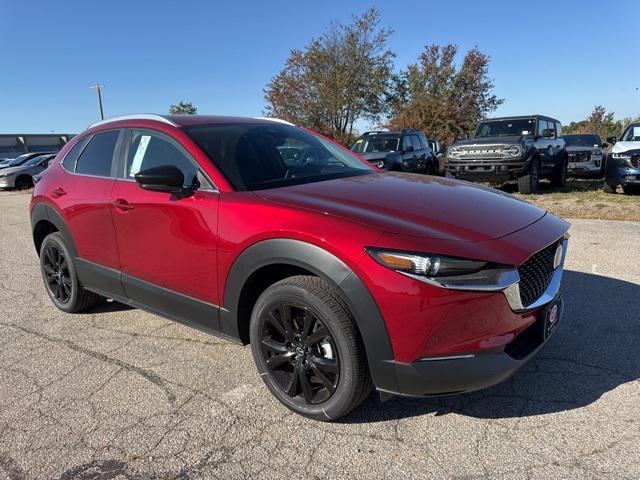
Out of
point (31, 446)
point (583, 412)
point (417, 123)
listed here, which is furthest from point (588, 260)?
point (417, 123)

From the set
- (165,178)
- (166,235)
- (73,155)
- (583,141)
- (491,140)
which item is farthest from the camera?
(583,141)

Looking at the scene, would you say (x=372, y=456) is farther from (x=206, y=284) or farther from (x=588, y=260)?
(x=588, y=260)

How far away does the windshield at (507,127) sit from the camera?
12.1 m

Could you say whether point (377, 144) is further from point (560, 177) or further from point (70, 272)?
point (70, 272)

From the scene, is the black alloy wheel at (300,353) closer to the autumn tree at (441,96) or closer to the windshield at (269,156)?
the windshield at (269,156)

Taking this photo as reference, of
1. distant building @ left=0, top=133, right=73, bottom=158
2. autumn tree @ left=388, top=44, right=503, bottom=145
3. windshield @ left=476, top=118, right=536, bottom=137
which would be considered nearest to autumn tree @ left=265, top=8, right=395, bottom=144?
autumn tree @ left=388, top=44, right=503, bottom=145

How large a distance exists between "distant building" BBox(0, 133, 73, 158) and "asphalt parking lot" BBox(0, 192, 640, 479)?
54.5 m

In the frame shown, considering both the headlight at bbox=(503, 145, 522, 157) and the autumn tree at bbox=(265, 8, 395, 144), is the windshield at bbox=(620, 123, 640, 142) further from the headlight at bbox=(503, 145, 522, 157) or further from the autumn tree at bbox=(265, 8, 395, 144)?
the autumn tree at bbox=(265, 8, 395, 144)

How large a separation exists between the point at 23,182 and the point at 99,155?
850 inches

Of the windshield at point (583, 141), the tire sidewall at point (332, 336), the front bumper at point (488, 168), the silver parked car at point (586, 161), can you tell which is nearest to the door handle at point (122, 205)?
the tire sidewall at point (332, 336)

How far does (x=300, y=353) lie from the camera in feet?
8.84

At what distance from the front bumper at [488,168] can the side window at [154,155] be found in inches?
366

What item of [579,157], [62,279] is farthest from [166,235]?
[579,157]

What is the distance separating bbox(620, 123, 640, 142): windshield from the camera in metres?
11.2
